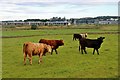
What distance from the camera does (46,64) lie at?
18000 millimetres

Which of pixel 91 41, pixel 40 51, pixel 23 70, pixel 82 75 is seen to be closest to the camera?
pixel 82 75

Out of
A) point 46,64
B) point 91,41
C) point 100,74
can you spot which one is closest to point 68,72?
point 100,74

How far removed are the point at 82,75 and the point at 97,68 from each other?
2.28m

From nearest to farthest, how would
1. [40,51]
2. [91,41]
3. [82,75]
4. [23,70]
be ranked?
[82,75] < [23,70] < [40,51] < [91,41]

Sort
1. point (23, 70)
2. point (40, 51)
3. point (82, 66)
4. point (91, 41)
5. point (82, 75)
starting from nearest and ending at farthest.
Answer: point (82, 75)
point (23, 70)
point (82, 66)
point (40, 51)
point (91, 41)

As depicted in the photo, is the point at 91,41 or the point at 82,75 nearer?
the point at 82,75

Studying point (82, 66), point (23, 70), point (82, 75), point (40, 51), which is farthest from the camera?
point (40, 51)

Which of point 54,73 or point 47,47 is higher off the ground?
point 47,47

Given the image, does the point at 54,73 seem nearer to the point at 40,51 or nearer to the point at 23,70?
the point at 23,70

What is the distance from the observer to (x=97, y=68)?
651 inches

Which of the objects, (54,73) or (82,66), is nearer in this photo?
(54,73)

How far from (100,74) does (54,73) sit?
8.11ft

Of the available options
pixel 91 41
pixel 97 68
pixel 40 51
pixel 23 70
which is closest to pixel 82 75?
pixel 97 68

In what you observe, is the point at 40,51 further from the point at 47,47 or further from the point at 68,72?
the point at 68,72
